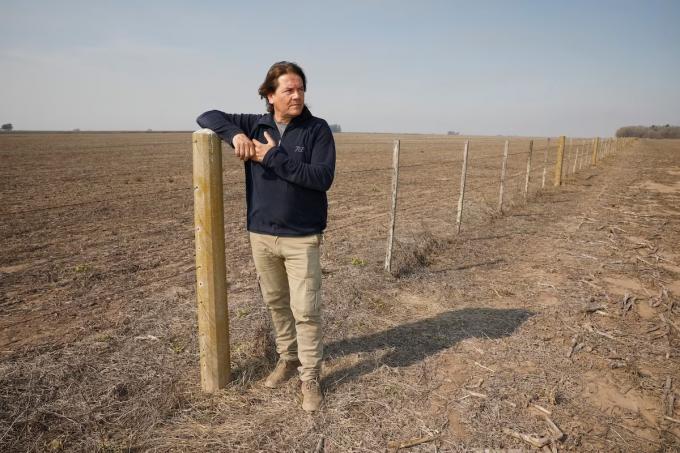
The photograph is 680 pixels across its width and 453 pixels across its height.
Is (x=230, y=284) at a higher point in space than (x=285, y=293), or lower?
lower

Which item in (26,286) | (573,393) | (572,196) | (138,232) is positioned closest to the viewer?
(573,393)

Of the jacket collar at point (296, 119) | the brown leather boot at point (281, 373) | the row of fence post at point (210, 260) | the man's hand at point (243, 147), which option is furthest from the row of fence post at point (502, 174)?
the man's hand at point (243, 147)

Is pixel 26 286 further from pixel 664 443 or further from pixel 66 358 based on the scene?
pixel 664 443

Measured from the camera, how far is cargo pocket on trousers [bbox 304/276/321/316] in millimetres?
2725

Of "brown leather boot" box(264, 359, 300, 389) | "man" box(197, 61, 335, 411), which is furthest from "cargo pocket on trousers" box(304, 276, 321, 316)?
"brown leather boot" box(264, 359, 300, 389)

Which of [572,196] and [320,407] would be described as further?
[572,196]

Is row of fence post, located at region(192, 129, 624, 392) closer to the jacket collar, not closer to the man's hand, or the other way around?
the man's hand

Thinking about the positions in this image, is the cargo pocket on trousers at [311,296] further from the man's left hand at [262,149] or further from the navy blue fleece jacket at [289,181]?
the man's left hand at [262,149]

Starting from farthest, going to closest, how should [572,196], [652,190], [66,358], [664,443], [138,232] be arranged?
[652,190]
[572,196]
[138,232]
[66,358]
[664,443]

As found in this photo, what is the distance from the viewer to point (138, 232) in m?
8.00

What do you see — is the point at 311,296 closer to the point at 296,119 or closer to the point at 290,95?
the point at 296,119

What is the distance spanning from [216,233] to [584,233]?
798 centimetres

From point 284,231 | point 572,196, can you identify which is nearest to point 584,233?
point 572,196

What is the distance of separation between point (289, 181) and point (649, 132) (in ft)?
589
